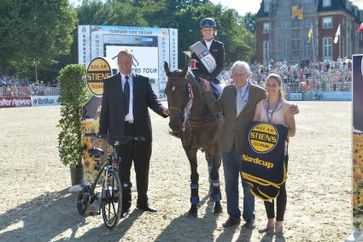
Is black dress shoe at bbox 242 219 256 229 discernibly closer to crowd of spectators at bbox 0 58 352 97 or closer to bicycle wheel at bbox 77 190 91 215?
bicycle wheel at bbox 77 190 91 215

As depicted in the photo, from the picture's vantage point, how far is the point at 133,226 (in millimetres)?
7227

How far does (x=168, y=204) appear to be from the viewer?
8.45m

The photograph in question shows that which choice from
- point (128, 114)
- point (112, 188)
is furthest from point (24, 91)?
point (112, 188)

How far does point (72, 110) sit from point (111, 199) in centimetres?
293

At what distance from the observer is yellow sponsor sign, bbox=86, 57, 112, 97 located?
9367 millimetres

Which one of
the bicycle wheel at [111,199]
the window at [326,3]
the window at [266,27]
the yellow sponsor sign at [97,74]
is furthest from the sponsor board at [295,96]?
the bicycle wheel at [111,199]

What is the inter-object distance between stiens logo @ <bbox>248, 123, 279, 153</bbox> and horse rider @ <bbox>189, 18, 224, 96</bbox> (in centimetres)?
201

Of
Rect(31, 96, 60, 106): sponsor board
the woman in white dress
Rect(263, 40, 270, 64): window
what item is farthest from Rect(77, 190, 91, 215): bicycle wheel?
Rect(263, 40, 270, 64): window

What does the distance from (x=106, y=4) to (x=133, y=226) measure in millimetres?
70710

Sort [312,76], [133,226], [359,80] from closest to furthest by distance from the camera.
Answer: [359,80], [133,226], [312,76]

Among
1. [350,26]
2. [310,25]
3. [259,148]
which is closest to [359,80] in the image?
[259,148]

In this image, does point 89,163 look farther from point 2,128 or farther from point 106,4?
point 106,4

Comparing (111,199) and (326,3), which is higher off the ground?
(326,3)

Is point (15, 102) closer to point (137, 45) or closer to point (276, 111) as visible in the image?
point (137, 45)
